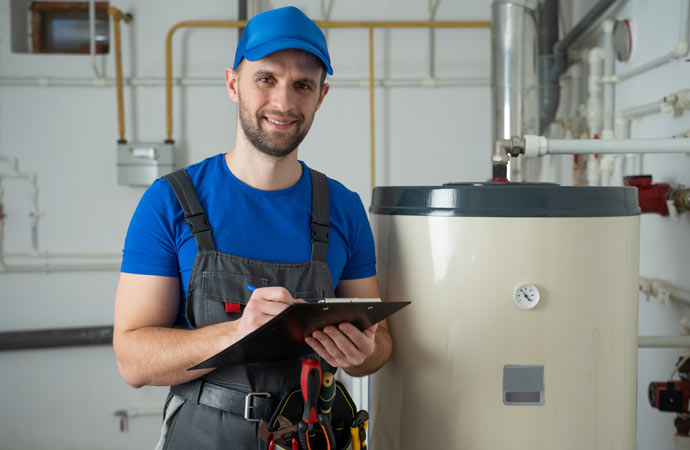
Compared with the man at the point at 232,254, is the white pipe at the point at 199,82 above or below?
above

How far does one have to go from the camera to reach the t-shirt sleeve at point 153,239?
94 centimetres

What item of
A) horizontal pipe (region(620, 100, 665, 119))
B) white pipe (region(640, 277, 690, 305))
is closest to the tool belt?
white pipe (region(640, 277, 690, 305))

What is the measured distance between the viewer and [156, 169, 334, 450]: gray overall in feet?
3.07

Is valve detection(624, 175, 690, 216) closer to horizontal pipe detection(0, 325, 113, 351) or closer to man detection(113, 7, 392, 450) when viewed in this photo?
man detection(113, 7, 392, 450)

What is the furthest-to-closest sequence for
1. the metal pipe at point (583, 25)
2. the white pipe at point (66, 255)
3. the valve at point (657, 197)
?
the white pipe at point (66, 255) < the metal pipe at point (583, 25) < the valve at point (657, 197)

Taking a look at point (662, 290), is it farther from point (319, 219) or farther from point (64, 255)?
point (64, 255)

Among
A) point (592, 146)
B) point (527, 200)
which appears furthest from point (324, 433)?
point (592, 146)

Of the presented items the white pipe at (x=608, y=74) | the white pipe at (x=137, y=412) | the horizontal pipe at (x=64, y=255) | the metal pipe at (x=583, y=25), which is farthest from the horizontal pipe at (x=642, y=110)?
the white pipe at (x=137, y=412)

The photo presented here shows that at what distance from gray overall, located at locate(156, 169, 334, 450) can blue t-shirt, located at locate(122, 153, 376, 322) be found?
2cm

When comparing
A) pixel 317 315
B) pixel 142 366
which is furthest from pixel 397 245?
pixel 142 366

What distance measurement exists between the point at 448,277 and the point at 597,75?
1.36 meters

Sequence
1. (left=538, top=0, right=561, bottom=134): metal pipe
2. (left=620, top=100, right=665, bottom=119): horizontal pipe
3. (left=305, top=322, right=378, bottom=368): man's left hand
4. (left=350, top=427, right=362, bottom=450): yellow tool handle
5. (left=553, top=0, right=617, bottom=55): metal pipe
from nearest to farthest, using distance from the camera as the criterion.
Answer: (left=305, top=322, right=378, bottom=368): man's left hand < (left=350, top=427, right=362, bottom=450): yellow tool handle < (left=620, top=100, right=665, bottom=119): horizontal pipe < (left=553, top=0, right=617, bottom=55): metal pipe < (left=538, top=0, right=561, bottom=134): metal pipe

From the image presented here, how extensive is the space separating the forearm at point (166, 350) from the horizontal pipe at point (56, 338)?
1.74m

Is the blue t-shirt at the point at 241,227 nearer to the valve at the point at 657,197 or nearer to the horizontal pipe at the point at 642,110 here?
the valve at the point at 657,197
